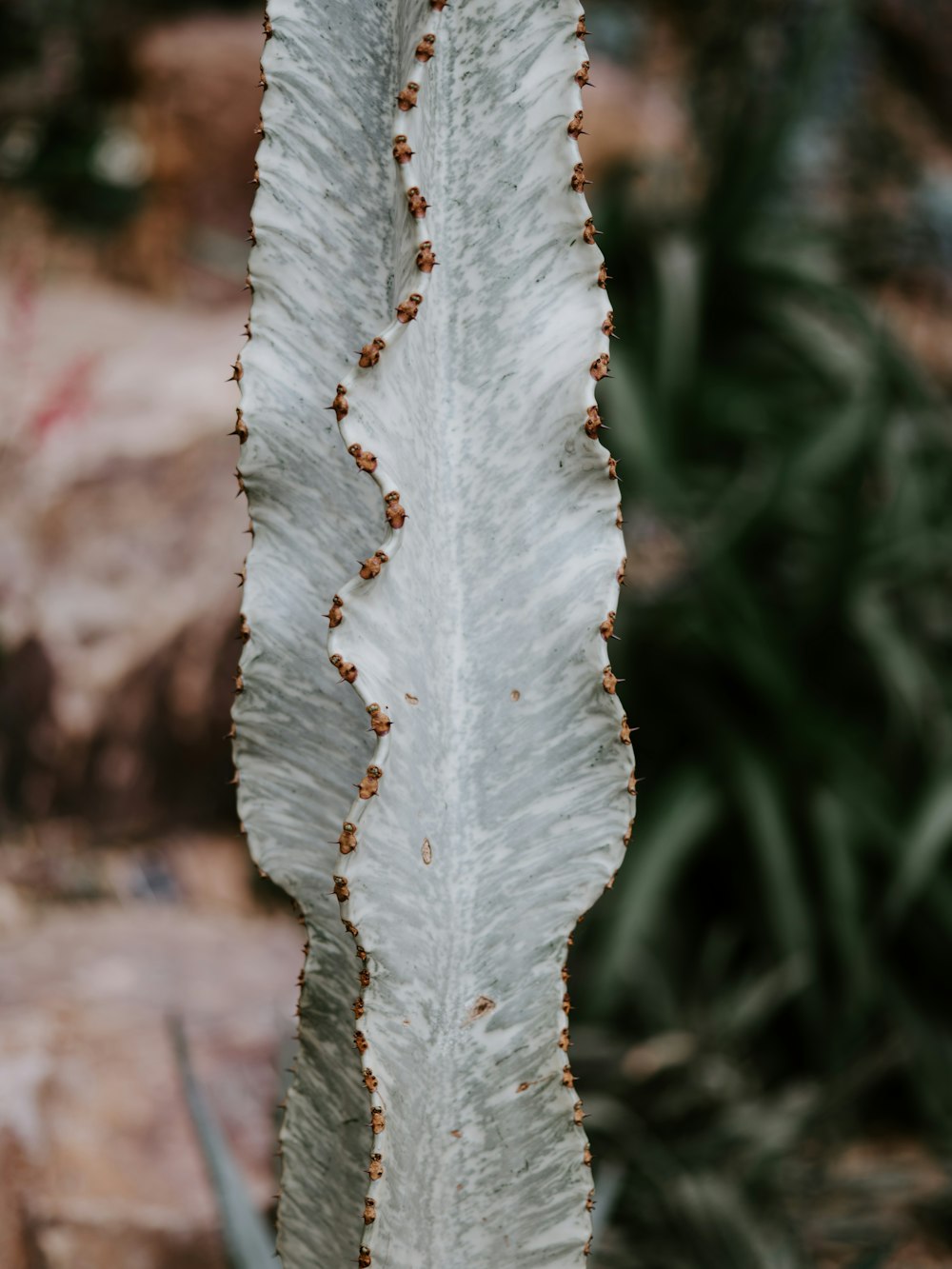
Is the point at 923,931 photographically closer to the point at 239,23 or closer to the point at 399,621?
the point at 399,621

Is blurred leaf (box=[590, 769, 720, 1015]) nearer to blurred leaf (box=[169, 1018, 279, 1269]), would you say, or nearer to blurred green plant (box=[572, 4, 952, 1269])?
blurred green plant (box=[572, 4, 952, 1269])

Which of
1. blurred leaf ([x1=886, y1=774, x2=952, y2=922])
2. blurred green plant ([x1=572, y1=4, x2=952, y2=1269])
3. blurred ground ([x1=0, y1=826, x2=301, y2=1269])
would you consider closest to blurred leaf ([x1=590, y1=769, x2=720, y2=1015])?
blurred green plant ([x1=572, y1=4, x2=952, y2=1269])

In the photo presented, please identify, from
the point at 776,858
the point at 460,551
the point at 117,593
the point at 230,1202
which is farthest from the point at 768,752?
the point at 460,551

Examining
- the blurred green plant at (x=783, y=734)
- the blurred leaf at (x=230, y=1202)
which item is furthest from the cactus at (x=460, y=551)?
the blurred green plant at (x=783, y=734)

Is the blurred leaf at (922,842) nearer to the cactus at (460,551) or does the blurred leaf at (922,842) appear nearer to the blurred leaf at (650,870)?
the blurred leaf at (650,870)

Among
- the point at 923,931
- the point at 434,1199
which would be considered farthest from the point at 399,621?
the point at 923,931

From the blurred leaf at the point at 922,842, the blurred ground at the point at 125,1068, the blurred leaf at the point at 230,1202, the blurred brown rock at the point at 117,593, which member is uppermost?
the blurred brown rock at the point at 117,593

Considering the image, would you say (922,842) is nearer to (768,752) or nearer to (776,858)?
(776,858)
